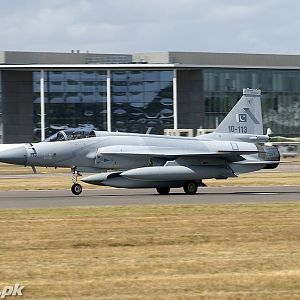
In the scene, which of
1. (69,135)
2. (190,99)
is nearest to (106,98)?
(190,99)

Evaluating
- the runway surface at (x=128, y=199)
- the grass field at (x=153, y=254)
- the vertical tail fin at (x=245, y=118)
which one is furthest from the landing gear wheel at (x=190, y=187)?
the grass field at (x=153, y=254)

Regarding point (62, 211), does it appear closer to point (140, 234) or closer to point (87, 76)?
point (140, 234)

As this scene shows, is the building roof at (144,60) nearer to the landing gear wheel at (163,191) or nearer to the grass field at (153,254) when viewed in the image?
the landing gear wheel at (163,191)

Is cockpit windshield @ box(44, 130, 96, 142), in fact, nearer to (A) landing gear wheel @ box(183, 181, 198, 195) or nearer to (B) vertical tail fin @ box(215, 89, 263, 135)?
(A) landing gear wheel @ box(183, 181, 198, 195)

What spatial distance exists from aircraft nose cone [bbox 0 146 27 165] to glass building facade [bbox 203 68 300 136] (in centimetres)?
5966

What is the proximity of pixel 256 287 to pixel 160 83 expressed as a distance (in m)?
76.7

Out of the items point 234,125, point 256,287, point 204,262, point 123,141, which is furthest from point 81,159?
point 256,287

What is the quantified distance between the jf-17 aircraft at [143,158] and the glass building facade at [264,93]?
187 ft

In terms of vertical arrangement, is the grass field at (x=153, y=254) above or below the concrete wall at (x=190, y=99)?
below

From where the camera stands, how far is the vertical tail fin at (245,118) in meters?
34.3

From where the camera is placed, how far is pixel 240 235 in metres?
16.0

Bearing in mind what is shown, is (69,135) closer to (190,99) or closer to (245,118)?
(245,118)

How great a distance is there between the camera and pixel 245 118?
3456cm

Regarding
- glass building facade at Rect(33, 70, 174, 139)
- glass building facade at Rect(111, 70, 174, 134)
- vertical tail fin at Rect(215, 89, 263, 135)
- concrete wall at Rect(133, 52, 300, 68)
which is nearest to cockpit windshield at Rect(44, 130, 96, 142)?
vertical tail fin at Rect(215, 89, 263, 135)
